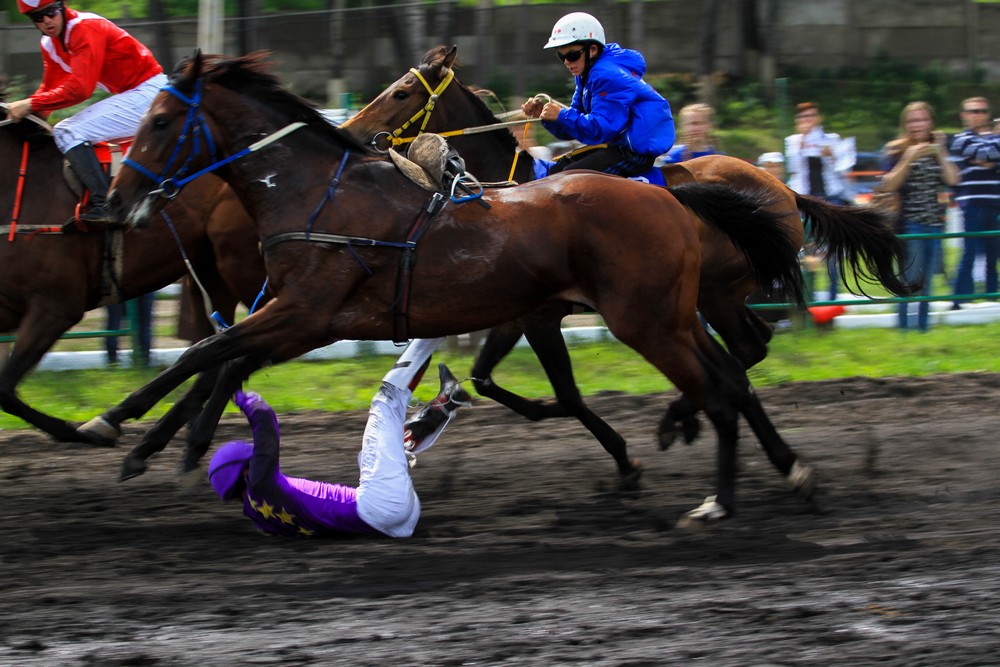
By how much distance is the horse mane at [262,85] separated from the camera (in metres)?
5.70

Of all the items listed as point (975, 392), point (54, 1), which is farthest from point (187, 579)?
point (975, 392)

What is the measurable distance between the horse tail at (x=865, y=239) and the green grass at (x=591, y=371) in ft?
7.09

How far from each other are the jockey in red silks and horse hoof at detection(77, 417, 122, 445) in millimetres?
1089

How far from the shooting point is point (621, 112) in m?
6.70

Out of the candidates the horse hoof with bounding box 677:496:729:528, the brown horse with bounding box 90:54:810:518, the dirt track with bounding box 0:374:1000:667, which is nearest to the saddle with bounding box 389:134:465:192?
the brown horse with bounding box 90:54:810:518

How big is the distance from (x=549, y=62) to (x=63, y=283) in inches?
550

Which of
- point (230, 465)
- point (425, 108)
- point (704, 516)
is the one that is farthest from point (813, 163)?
point (230, 465)

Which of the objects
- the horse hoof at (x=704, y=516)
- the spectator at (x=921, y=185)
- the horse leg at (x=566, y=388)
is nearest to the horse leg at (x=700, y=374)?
the horse hoof at (x=704, y=516)

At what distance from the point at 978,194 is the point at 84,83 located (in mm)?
7109

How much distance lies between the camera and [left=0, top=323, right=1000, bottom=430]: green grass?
29.5 feet

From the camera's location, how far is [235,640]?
430cm

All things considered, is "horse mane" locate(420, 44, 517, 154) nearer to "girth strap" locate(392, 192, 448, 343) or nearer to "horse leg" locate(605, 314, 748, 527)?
"girth strap" locate(392, 192, 448, 343)

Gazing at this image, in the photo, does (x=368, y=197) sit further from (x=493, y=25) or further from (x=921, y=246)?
A: (x=493, y=25)

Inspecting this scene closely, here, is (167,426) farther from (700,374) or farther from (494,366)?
(700,374)
